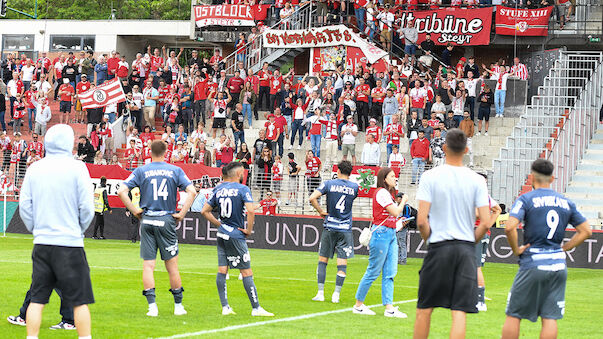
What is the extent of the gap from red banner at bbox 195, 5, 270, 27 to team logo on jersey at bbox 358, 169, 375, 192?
1519 centimetres

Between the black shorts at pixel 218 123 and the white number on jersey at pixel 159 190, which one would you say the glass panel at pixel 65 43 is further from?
the white number on jersey at pixel 159 190

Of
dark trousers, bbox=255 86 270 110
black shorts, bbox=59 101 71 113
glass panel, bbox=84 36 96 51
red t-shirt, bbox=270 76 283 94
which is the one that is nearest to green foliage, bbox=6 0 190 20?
glass panel, bbox=84 36 96 51

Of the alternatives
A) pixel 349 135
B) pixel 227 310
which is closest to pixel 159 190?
pixel 227 310

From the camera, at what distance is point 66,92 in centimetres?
3862

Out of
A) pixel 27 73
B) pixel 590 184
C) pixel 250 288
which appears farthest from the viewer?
pixel 27 73

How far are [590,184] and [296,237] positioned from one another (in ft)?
33.6

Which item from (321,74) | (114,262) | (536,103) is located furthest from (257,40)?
(114,262)

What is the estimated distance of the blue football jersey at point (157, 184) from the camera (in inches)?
468

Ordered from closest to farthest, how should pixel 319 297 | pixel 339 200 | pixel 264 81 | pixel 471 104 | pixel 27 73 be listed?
pixel 339 200 < pixel 319 297 < pixel 471 104 < pixel 264 81 < pixel 27 73

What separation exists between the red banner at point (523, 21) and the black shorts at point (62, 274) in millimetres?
32554

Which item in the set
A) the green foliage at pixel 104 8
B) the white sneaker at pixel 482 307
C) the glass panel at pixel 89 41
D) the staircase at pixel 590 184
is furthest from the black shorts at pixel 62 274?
the green foliage at pixel 104 8

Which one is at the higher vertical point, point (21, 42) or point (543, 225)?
point (21, 42)

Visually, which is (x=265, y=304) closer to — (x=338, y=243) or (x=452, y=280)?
(x=338, y=243)

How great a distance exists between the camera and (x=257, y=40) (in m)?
41.9
